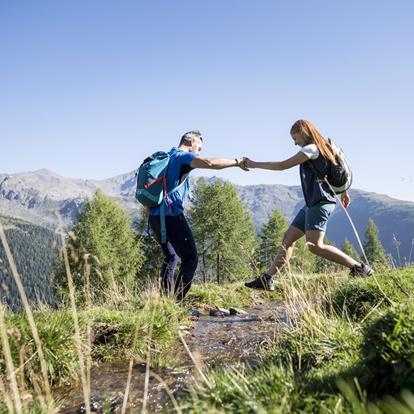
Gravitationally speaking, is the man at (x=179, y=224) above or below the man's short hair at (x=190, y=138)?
below

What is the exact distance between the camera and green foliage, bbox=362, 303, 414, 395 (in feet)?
7.11

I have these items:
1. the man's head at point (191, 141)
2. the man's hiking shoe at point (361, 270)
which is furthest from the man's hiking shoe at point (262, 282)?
the man's head at point (191, 141)

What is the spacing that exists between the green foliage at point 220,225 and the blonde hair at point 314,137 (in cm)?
2957

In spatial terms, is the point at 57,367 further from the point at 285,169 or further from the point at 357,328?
the point at 285,169

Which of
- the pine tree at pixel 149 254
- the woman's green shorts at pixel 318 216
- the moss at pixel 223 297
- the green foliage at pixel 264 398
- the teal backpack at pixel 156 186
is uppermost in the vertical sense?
the teal backpack at pixel 156 186

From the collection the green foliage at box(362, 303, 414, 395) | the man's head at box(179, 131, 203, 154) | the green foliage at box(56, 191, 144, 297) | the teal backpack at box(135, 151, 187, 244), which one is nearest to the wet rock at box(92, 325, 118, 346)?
the teal backpack at box(135, 151, 187, 244)

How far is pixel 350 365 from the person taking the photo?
2.74m

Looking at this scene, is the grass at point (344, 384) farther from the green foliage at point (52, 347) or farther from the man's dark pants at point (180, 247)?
the man's dark pants at point (180, 247)

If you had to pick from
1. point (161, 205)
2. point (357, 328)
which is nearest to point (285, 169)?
point (161, 205)

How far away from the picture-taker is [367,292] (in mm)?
5285

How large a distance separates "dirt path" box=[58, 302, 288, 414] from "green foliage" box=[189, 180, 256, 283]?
98.6 feet

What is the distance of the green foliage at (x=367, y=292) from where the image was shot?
16.0ft

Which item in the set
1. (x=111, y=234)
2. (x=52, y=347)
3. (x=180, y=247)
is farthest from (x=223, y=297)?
(x=111, y=234)

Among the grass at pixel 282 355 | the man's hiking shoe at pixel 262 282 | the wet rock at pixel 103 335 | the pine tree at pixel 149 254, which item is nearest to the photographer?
the grass at pixel 282 355
